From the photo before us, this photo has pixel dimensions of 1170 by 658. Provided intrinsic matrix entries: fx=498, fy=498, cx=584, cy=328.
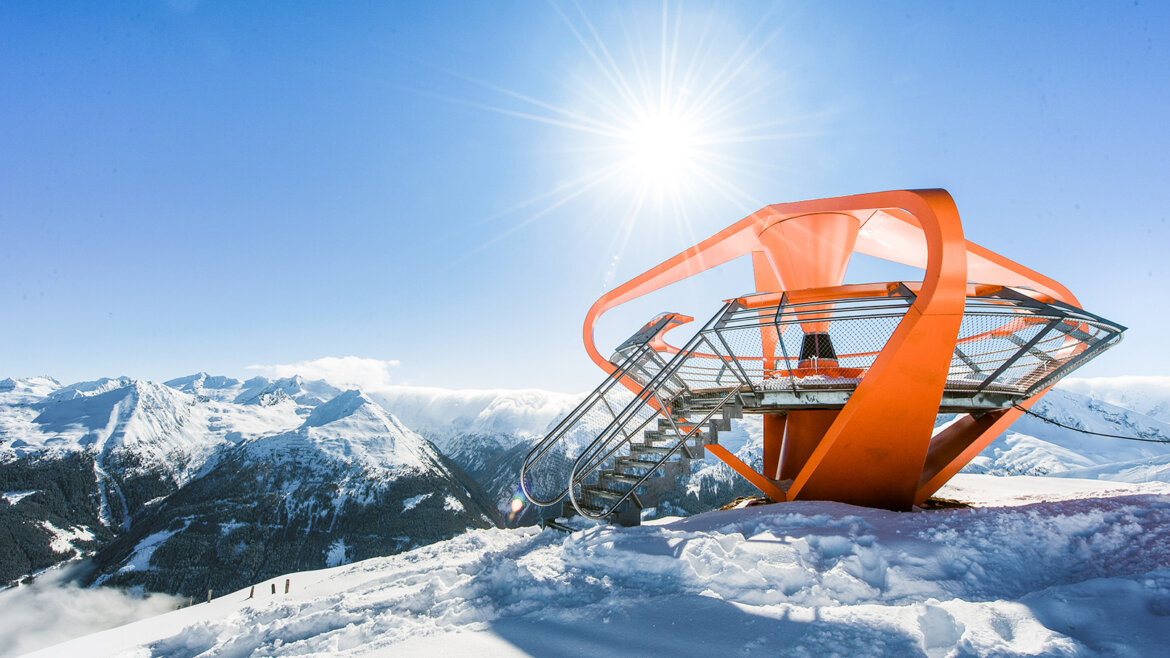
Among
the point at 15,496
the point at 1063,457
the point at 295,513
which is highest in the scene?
the point at 15,496

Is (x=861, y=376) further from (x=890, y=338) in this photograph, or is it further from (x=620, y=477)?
(x=620, y=477)

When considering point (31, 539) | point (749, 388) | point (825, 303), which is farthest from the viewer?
point (31, 539)

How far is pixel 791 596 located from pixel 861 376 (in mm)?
6025

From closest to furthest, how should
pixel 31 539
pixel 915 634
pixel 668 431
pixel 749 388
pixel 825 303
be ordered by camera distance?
pixel 915 634 < pixel 825 303 < pixel 749 388 < pixel 668 431 < pixel 31 539

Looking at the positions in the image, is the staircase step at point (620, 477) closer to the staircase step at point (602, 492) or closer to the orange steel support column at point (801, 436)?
the staircase step at point (602, 492)

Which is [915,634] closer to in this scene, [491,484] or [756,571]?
[756,571]

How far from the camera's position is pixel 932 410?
7.22 metres

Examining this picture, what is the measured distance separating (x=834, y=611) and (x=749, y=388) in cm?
545

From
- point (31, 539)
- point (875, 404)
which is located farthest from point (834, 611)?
point (31, 539)

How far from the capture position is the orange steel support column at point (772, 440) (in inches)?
468

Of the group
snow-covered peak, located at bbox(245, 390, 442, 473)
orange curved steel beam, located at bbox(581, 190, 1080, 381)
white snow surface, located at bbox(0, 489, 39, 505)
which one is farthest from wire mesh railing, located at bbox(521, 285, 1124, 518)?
white snow surface, located at bbox(0, 489, 39, 505)

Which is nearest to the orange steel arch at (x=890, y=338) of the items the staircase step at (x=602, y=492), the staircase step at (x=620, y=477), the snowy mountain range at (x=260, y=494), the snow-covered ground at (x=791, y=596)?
the snow-covered ground at (x=791, y=596)

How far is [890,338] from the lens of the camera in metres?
7.00

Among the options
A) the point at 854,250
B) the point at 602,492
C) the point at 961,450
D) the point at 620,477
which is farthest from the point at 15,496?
the point at 961,450
